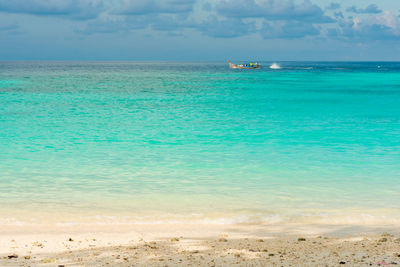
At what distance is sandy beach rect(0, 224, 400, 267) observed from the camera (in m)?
7.07

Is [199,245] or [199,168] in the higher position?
[199,245]

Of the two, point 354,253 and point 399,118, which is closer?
point 354,253

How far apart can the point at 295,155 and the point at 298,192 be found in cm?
548

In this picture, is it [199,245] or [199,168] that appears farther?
[199,168]

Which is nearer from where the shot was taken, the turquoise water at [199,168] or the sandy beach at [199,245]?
the sandy beach at [199,245]

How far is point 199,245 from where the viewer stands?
806 cm

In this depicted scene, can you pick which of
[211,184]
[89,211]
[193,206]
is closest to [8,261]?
[89,211]

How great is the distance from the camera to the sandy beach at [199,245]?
7066 mm

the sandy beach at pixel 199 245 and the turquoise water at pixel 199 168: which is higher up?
the sandy beach at pixel 199 245

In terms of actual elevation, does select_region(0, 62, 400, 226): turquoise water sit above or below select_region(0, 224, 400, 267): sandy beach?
below

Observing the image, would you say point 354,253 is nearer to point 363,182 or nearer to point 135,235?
point 135,235

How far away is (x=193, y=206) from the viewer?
1123cm

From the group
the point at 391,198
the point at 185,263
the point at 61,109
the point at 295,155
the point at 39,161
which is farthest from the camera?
the point at 61,109

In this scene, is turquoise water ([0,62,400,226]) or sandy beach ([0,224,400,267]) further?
turquoise water ([0,62,400,226])
